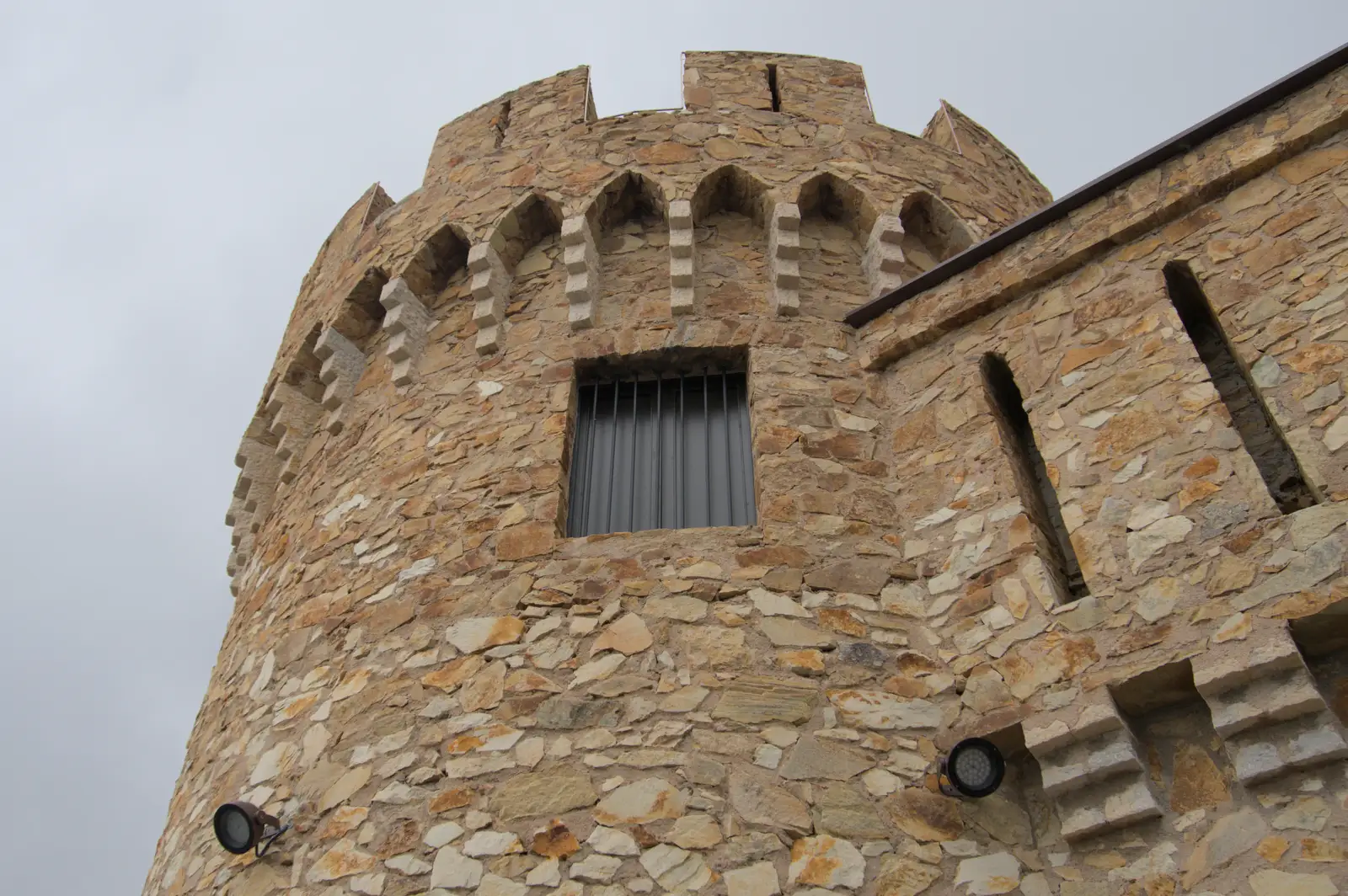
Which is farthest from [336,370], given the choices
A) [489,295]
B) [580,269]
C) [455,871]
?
[455,871]

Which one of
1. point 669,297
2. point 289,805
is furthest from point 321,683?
point 669,297

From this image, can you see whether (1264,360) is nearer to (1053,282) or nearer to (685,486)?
(1053,282)

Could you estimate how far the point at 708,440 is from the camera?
6.45m

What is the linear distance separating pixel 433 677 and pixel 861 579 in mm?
2100

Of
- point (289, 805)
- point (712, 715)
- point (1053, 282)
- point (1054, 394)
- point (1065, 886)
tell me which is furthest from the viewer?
point (1053, 282)

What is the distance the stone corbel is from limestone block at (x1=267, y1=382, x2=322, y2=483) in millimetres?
1737

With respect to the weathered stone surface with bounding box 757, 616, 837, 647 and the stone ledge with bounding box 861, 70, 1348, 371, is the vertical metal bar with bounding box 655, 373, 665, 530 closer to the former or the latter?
the weathered stone surface with bounding box 757, 616, 837, 647

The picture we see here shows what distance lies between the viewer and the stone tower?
4.30 metres

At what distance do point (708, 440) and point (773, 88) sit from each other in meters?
3.61

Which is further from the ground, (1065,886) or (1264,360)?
(1264,360)

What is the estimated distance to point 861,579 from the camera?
539cm

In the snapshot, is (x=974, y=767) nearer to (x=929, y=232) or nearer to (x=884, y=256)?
(x=884, y=256)

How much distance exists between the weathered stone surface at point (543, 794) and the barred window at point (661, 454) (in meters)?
1.65

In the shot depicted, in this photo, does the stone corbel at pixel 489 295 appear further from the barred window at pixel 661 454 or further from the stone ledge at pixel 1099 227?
the stone ledge at pixel 1099 227
